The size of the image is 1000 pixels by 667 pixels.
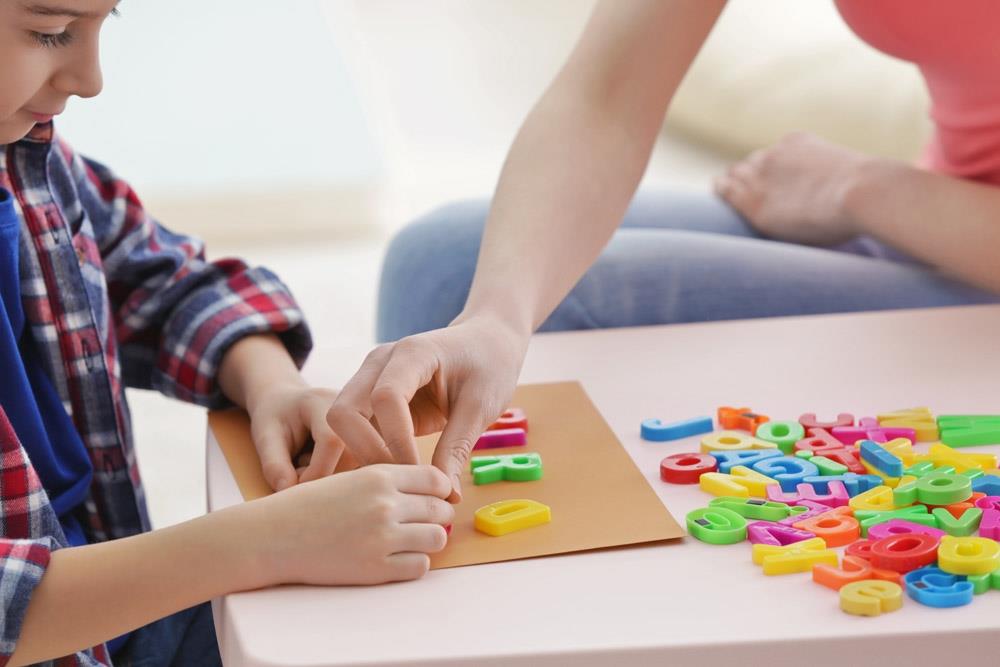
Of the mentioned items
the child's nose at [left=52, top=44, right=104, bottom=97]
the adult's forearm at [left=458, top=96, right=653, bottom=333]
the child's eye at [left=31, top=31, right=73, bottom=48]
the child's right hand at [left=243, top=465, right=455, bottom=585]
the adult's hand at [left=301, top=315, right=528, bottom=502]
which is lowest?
the child's right hand at [left=243, top=465, right=455, bottom=585]

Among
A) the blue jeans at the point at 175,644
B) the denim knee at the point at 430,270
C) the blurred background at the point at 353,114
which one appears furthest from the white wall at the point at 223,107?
the blue jeans at the point at 175,644

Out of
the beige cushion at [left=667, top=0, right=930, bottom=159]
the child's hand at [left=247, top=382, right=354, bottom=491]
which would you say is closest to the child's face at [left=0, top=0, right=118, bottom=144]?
the child's hand at [left=247, top=382, right=354, bottom=491]

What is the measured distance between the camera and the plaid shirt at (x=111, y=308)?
83 cm

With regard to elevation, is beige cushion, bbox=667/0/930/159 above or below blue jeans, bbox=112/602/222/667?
above

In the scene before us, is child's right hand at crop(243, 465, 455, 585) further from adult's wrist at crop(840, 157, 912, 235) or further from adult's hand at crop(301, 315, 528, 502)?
adult's wrist at crop(840, 157, 912, 235)

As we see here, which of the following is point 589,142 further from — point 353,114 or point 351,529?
point 353,114

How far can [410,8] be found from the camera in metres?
3.37

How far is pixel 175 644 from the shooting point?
2.82 ft

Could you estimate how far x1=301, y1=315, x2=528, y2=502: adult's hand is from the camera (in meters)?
0.68

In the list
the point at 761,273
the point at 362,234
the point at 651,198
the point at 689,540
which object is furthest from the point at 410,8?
the point at 689,540

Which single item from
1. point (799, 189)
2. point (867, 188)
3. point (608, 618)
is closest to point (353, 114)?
point (799, 189)

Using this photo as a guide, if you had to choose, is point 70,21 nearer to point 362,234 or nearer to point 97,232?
point 97,232

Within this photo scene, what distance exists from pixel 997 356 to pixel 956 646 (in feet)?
1.26

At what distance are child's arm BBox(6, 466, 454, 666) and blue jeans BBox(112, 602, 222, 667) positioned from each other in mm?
231
